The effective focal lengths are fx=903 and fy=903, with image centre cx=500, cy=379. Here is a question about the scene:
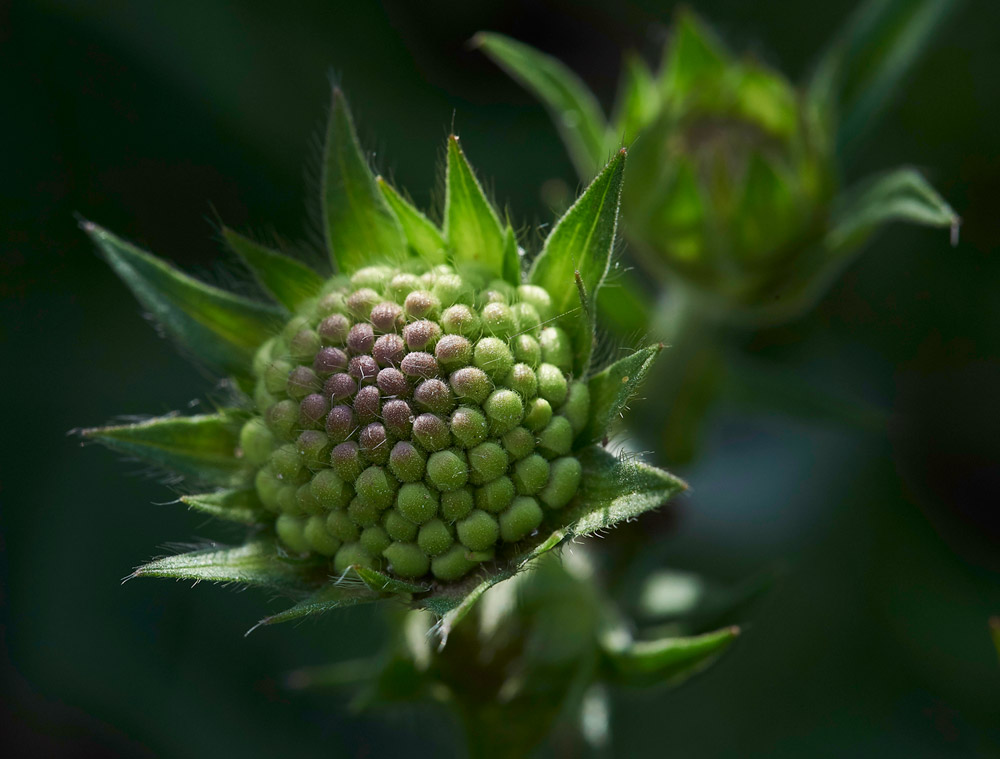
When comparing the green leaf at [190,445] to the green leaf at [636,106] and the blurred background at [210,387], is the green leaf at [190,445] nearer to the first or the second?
the green leaf at [636,106]

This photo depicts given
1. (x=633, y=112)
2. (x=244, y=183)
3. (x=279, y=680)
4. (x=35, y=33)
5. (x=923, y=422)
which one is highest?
(x=35, y=33)

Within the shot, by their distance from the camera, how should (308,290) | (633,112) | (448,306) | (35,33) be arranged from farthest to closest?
1. (35,33)
2. (633,112)
3. (308,290)
4. (448,306)

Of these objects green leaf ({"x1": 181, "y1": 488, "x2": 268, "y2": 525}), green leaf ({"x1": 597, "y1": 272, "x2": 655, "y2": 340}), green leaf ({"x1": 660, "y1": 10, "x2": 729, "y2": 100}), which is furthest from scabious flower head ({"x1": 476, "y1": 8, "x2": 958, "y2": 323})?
green leaf ({"x1": 181, "y1": 488, "x2": 268, "y2": 525})

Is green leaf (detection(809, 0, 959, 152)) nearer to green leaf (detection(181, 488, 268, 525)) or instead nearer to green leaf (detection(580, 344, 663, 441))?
green leaf (detection(580, 344, 663, 441))

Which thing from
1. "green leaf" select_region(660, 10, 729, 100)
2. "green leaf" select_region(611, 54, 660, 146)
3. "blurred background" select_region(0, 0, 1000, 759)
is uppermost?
"green leaf" select_region(660, 10, 729, 100)

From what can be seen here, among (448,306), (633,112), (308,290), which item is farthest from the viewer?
(633,112)

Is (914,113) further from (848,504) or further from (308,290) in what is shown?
(308,290)

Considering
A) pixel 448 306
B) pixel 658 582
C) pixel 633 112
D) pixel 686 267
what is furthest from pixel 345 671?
pixel 633 112
